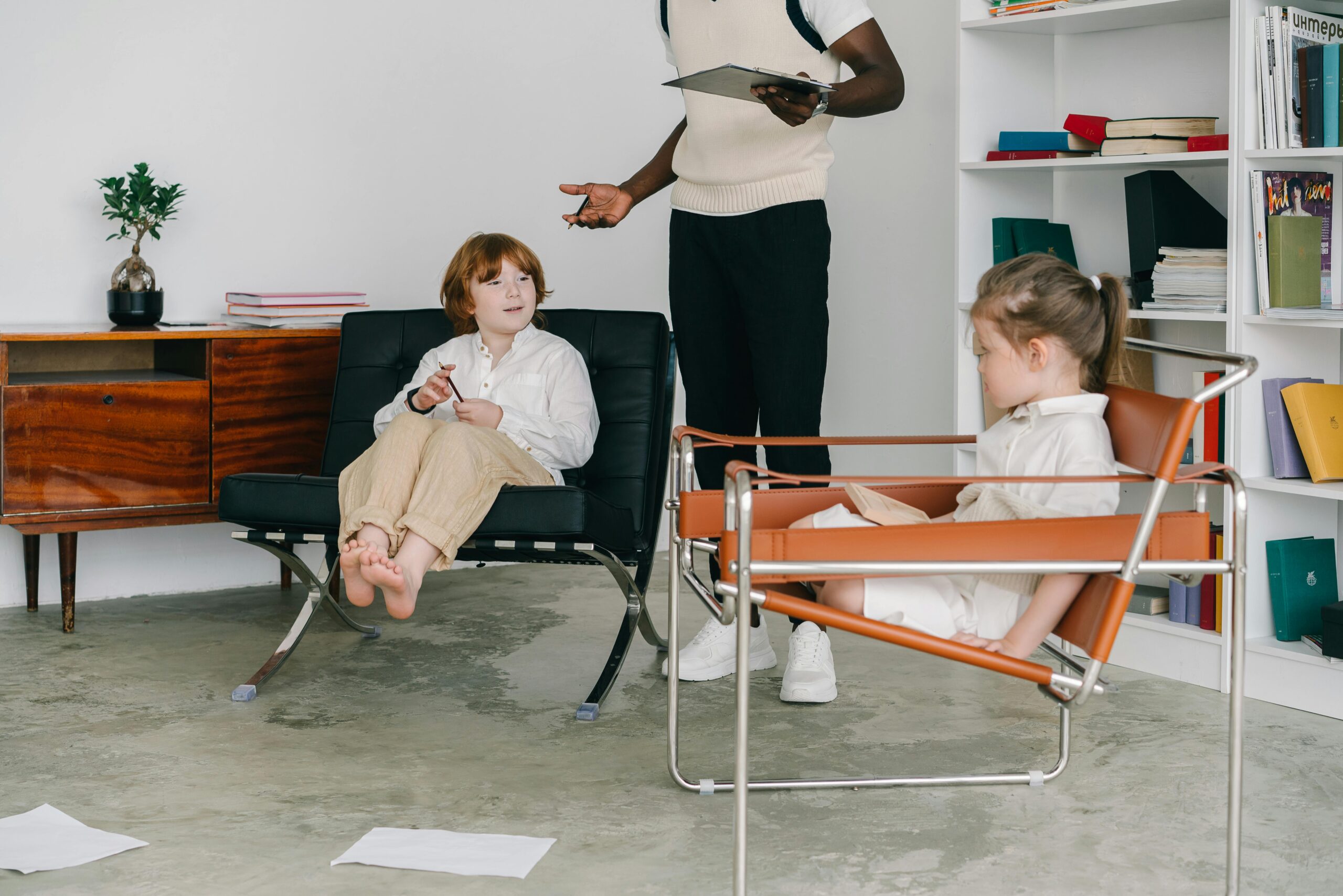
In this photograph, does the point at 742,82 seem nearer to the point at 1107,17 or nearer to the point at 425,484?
the point at 425,484

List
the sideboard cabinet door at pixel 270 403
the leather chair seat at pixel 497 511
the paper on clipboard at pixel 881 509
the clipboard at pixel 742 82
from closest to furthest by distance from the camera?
the paper on clipboard at pixel 881 509 → the clipboard at pixel 742 82 → the leather chair seat at pixel 497 511 → the sideboard cabinet door at pixel 270 403

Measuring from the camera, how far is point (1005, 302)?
5.99 ft

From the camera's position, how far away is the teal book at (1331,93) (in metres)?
2.51

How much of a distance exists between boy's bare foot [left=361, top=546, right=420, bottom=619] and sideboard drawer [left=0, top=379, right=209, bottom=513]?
1.13 m

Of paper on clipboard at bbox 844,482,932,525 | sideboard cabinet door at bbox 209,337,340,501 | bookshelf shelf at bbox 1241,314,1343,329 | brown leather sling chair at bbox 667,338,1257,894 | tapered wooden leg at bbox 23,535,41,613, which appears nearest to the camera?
brown leather sling chair at bbox 667,338,1257,894

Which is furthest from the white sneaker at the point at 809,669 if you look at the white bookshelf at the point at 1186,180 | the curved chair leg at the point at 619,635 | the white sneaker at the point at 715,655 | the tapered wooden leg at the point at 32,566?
the tapered wooden leg at the point at 32,566

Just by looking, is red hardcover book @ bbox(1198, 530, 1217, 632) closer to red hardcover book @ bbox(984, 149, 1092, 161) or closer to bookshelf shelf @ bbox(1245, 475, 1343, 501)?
bookshelf shelf @ bbox(1245, 475, 1343, 501)

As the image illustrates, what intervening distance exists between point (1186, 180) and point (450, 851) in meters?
2.18

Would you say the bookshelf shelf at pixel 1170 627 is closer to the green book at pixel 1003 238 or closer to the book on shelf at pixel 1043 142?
the green book at pixel 1003 238

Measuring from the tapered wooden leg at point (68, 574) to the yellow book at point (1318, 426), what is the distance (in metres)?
2.68

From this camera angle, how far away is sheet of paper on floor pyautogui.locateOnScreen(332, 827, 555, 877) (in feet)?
6.00

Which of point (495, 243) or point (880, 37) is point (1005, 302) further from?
point (495, 243)

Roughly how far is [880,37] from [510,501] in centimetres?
110

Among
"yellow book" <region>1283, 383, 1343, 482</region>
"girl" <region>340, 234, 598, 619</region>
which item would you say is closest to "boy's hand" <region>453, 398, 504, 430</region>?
"girl" <region>340, 234, 598, 619</region>
